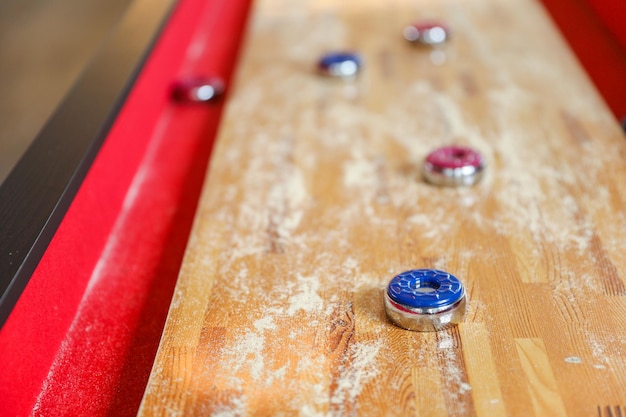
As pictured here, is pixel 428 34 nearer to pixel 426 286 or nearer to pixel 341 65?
pixel 341 65

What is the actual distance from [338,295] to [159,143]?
1.12m

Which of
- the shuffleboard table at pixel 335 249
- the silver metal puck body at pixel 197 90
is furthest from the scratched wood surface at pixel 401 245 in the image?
the silver metal puck body at pixel 197 90

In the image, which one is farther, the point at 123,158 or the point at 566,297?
the point at 123,158

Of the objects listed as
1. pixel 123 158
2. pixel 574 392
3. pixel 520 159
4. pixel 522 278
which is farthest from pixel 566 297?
pixel 123 158

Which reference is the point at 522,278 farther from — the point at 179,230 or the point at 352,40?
the point at 352,40

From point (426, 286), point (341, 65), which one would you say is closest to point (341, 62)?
point (341, 65)

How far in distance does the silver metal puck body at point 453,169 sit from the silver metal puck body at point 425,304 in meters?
0.52

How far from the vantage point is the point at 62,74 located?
8.12ft

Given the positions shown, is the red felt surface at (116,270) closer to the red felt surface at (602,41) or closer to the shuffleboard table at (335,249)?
the shuffleboard table at (335,249)

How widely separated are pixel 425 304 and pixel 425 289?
0.09 metres

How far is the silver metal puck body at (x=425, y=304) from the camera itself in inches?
57.6

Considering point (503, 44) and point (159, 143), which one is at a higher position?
point (159, 143)

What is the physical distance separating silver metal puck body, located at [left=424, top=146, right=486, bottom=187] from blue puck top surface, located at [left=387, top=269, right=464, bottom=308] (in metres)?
0.49

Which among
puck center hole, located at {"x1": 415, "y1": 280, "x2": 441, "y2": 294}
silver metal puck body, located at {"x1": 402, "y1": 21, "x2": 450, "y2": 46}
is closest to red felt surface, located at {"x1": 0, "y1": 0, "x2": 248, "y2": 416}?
puck center hole, located at {"x1": 415, "y1": 280, "x2": 441, "y2": 294}
